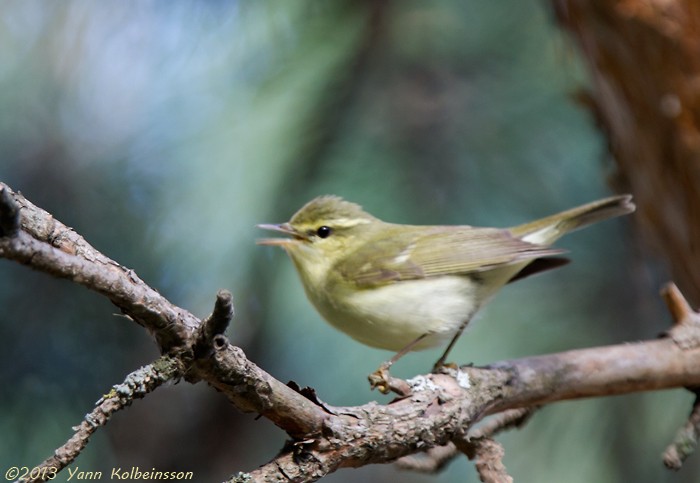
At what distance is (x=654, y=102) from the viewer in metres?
2.09

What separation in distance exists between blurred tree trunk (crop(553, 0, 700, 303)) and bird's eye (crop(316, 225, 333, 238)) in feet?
3.04

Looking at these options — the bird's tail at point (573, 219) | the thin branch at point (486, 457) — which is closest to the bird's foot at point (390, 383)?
the thin branch at point (486, 457)

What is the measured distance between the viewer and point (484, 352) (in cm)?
263

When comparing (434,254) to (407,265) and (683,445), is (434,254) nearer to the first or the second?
(407,265)

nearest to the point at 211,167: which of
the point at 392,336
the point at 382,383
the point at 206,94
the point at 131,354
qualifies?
the point at 206,94

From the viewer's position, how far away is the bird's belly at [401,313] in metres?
1.90

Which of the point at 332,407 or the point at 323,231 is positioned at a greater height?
the point at 323,231

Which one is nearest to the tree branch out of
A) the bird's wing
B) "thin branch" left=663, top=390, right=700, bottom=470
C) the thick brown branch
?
the thick brown branch

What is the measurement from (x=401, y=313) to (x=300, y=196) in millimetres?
733

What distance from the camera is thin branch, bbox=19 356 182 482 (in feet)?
2.84

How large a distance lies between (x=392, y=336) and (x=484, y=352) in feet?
2.74

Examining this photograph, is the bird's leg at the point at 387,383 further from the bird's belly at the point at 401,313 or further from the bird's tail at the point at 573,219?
the bird's tail at the point at 573,219

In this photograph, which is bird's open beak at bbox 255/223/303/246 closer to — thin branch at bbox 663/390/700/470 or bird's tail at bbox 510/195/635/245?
bird's tail at bbox 510/195/635/245

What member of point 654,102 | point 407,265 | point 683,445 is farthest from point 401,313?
point 654,102
